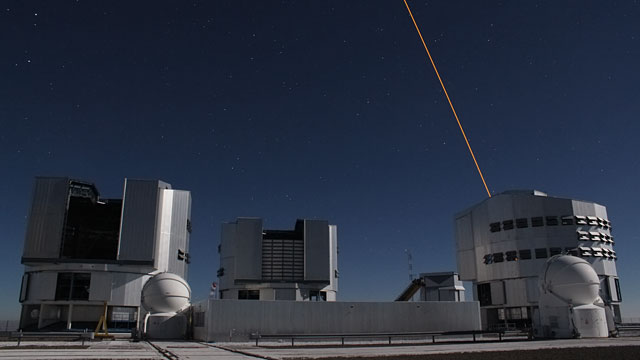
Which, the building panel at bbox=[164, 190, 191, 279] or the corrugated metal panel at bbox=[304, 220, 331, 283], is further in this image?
the corrugated metal panel at bbox=[304, 220, 331, 283]

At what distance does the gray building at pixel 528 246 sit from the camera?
188 ft

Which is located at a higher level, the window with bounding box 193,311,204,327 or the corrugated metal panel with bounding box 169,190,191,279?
the corrugated metal panel with bounding box 169,190,191,279

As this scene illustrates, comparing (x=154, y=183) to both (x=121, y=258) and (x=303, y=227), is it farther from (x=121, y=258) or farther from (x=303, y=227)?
(x=303, y=227)

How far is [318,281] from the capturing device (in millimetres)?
70938

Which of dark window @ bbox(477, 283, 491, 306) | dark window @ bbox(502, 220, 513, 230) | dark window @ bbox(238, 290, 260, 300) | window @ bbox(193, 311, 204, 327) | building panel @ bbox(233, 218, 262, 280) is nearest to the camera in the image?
window @ bbox(193, 311, 204, 327)

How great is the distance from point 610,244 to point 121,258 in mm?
57620

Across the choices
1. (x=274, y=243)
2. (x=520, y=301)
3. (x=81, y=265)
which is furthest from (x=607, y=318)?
(x=81, y=265)

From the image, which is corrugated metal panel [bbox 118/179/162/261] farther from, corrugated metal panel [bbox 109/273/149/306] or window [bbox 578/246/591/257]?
window [bbox 578/246/591/257]

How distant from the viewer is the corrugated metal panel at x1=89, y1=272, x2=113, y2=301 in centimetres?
5119

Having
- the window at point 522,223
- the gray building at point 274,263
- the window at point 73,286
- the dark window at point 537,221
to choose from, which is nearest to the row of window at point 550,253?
the window at point 522,223

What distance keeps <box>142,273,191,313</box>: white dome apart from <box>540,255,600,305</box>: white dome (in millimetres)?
29862


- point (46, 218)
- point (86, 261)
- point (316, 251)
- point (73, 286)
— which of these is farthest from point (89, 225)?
point (316, 251)

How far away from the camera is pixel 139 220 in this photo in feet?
178

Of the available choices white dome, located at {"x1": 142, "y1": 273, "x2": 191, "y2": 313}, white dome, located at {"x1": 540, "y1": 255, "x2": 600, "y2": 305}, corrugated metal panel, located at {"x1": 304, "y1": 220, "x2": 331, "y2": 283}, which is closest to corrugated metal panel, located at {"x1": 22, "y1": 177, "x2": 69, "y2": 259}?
white dome, located at {"x1": 142, "y1": 273, "x2": 191, "y2": 313}
